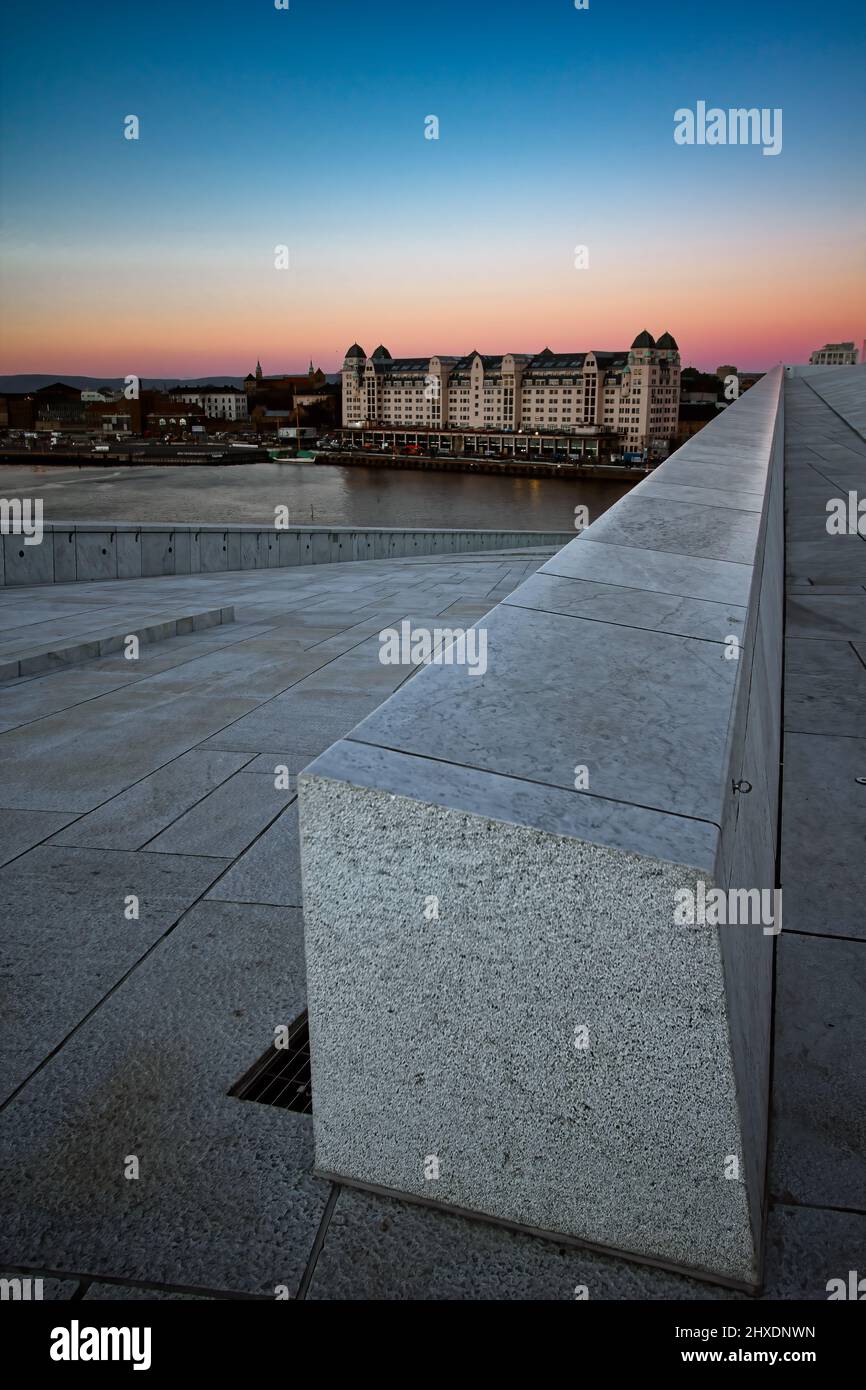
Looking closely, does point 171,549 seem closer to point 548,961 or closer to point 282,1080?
point 282,1080

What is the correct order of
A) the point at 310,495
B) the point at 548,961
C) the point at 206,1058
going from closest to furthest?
the point at 548,961 < the point at 206,1058 < the point at 310,495

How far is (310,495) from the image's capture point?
109062mm

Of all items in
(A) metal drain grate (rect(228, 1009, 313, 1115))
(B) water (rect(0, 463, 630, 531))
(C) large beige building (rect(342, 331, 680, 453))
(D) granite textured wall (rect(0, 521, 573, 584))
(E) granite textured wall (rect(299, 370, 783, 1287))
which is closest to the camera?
(E) granite textured wall (rect(299, 370, 783, 1287))

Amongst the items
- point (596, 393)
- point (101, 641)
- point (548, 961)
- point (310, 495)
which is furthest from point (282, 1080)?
point (596, 393)

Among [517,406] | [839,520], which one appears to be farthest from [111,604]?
[517,406]

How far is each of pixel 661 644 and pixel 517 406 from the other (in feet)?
667

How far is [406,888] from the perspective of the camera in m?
2.03

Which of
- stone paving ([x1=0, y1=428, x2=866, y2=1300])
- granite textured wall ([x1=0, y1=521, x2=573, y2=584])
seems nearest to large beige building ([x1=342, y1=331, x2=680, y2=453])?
granite textured wall ([x1=0, y1=521, x2=573, y2=584])

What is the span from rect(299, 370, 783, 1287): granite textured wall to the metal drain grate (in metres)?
0.47

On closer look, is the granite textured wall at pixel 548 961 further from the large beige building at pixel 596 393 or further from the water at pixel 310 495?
the large beige building at pixel 596 393

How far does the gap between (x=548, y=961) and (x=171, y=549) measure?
70.5 feet

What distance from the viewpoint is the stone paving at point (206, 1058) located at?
86.2 inches

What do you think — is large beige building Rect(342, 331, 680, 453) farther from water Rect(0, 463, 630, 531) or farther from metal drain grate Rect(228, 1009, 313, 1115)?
metal drain grate Rect(228, 1009, 313, 1115)

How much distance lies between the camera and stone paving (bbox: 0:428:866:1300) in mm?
2189
